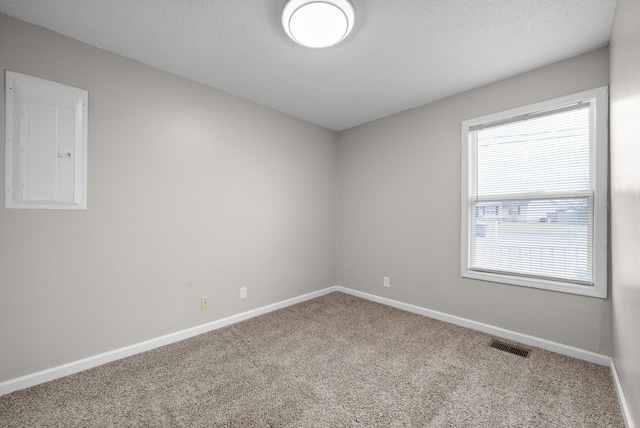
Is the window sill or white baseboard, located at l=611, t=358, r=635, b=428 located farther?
the window sill

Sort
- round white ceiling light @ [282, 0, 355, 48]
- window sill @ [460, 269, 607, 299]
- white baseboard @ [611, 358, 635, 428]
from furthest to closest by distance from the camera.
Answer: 1. window sill @ [460, 269, 607, 299]
2. round white ceiling light @ [282, 0, 355, 48]
3. white baseboard @ [611, 358, 635, 428]

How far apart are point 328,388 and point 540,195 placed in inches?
94.2

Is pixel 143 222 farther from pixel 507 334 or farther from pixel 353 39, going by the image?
pixel 507 334

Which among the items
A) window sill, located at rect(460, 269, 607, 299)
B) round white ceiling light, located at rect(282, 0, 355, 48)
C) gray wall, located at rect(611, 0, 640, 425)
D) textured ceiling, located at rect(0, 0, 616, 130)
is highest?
textured ceiling, located at rect(0, 0, 616, 130)

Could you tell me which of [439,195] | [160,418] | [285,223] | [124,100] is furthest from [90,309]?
[439,195]

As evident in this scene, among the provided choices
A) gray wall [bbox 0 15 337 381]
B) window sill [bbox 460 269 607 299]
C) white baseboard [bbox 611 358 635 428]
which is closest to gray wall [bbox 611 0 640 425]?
white baseboard [bbox 611 358 635 428]

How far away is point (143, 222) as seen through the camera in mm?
2324

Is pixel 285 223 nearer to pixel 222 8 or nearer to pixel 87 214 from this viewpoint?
pixel 87 214

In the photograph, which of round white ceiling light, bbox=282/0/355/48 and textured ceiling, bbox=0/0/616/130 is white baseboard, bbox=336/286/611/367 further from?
round white ceiling light, bbox=282/0/355/48

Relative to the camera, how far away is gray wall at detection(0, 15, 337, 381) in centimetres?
184

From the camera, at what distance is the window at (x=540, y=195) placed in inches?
83.4

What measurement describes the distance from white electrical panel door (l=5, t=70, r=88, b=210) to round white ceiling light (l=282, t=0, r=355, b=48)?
1655 millimetres

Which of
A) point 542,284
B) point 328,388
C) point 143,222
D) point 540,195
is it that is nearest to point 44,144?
point 143,222

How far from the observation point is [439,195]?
3018 millimetres
